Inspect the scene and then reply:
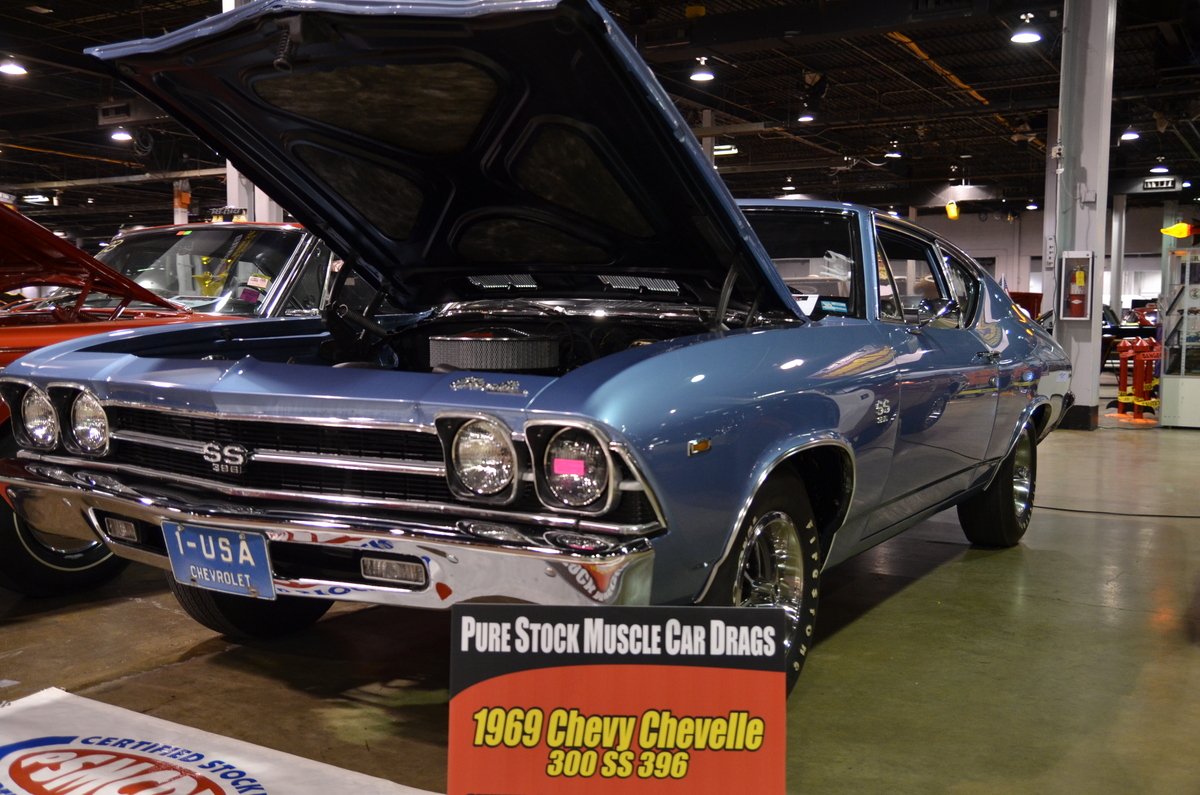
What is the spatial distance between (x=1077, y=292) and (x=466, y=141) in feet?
28.9

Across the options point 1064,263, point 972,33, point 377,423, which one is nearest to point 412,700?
point 377,423

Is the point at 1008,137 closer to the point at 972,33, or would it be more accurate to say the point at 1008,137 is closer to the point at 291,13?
the point at 972,33

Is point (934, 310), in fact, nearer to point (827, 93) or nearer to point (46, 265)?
point (46, 265)

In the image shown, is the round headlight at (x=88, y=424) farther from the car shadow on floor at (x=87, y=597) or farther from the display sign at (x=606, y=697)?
the display sign at (x=606, y=697)

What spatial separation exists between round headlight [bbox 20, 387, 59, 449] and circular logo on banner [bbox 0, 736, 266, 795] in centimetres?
77

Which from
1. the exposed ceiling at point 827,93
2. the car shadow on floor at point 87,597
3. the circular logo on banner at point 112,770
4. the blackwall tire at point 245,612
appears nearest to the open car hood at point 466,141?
the blackwall tire at point 245,612

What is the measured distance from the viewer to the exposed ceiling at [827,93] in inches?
513

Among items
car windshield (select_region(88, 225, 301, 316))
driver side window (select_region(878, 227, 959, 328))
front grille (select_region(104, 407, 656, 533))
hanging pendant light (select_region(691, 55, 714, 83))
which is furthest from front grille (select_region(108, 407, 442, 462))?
hanging pendant light (select_region(691, 55, 714, 83))

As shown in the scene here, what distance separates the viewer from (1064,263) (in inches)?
400

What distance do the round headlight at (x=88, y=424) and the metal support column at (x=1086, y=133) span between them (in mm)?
9561

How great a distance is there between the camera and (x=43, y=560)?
378 cm

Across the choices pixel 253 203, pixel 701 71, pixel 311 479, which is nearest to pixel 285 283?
pixel 311 479

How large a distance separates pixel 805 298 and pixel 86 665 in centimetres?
241

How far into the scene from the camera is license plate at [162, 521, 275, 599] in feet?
7.57
